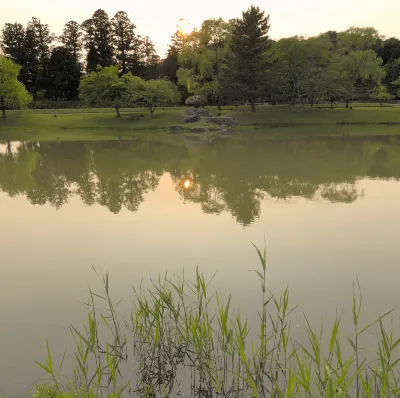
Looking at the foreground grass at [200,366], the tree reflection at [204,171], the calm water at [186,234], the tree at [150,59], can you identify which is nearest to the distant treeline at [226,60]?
the tree at [150,59]

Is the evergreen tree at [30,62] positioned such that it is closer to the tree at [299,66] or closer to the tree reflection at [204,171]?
the tree at [299,66]

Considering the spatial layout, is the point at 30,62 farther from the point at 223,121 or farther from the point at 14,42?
the point at 223,121

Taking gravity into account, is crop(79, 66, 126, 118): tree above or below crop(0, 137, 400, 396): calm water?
above

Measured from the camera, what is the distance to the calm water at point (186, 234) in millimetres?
6750

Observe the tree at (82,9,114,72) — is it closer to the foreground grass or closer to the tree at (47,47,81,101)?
the tree at (47,47,81,101)

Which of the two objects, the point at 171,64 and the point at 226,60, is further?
the point at 171,64

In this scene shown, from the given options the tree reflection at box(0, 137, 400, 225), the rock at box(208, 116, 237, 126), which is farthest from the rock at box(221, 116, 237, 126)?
the tree reflection at box(0, 137, 400, 225)

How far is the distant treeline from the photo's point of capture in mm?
55562

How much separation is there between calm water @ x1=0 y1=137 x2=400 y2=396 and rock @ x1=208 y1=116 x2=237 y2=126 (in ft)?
90.4

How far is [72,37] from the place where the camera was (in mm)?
80188

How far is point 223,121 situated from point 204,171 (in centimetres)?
3007

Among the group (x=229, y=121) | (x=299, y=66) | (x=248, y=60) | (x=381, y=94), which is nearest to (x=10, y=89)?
(x=229, y=121)

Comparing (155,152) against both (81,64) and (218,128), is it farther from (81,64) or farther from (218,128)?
(81,64)

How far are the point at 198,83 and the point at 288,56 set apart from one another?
1388 cm
